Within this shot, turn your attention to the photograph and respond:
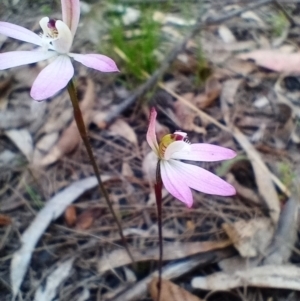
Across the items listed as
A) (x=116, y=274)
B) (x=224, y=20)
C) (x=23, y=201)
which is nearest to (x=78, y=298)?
(x=116, y=274)

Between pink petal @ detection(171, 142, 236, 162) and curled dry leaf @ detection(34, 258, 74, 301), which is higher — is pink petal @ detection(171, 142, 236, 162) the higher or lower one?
the higher one

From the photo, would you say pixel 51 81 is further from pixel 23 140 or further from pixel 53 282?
pixel 23 140

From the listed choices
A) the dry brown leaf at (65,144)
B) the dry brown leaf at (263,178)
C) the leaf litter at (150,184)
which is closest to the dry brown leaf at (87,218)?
the leaf litter at (150,184)

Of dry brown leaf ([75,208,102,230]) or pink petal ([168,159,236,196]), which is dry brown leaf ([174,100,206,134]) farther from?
pink petal ([168,159,236,196])

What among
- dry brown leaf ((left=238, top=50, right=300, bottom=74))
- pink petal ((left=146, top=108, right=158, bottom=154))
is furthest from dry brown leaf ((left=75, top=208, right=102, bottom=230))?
dry brown leaf ((left=238, top=50, right=300, bottom=74))

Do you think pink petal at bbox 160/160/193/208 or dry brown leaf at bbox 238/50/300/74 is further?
dry brown leaf at bbox 238/50/300/74

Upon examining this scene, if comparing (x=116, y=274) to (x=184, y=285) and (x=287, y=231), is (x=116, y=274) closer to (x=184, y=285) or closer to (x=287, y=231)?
(x=184, y=285)

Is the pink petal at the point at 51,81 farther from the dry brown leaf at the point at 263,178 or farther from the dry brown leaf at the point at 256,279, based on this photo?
the dry brown leaf at the point at 263,178
